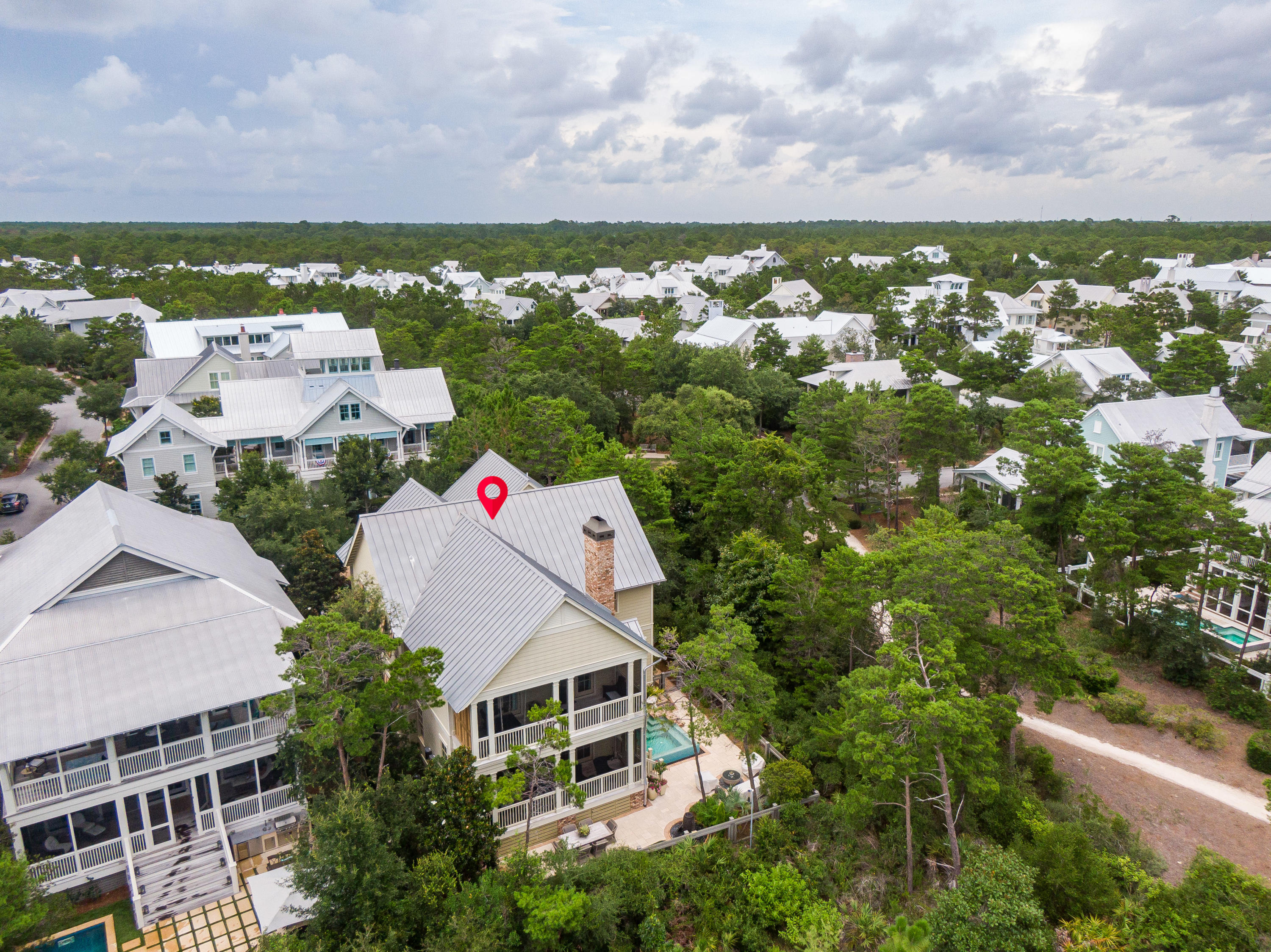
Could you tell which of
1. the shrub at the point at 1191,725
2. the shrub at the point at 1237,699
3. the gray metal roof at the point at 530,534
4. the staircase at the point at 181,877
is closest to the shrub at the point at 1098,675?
the shrub at the point at 1191,725

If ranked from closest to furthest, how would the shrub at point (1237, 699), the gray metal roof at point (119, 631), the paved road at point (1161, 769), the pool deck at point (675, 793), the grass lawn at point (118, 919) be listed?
1. the grass lawn at point (118, 919)
2. the gray metal roof at point (119, 631)
3. the pool deck at point (675, 793)
4. the paved road at point (1161, 769)
5. the shrub at point (1237, 699)

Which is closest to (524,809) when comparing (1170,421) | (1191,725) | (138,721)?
(138,721)

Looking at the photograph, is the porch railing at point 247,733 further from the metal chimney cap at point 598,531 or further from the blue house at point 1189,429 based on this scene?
the blue house at point 1189,429

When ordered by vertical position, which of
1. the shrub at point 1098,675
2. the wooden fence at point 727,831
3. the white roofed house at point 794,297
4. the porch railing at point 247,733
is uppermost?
the white roofed house at point 794,297

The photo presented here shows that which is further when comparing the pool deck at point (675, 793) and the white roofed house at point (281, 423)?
the white roofed house at point (281, 423)

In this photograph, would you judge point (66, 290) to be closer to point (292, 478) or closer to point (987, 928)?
point (292, 478)

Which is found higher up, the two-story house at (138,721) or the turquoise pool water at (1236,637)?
the two-story house at (138,721)
